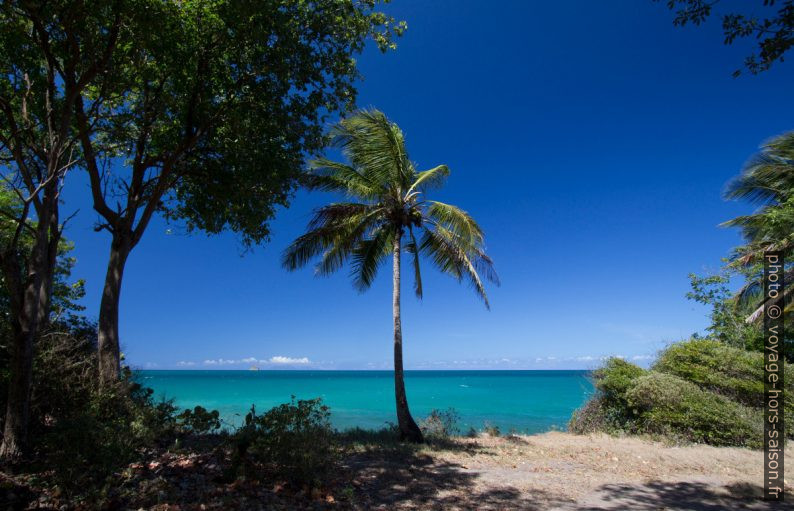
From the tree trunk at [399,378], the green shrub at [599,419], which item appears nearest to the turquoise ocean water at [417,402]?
the green shrub at [599,419]

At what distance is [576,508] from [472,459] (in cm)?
330

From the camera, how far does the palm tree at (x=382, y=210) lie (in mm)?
11633

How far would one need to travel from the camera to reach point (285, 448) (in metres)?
5.73

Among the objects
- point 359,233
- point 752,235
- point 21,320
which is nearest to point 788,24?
point 21,320

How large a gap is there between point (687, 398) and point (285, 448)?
1182cm

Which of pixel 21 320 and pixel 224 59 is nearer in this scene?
pixel 21 320

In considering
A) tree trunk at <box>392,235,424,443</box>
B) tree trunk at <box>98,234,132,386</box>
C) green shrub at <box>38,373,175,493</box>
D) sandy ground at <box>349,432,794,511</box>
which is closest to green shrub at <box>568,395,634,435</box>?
sandy ground at <box>349,432,794,511</box>

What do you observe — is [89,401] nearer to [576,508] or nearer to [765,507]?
[576,508]

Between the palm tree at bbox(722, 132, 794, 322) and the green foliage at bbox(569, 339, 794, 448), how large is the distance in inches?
66.1

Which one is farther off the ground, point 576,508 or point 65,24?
point 65,24

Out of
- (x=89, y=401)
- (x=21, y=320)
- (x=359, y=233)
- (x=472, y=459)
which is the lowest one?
(x=472, y=459)

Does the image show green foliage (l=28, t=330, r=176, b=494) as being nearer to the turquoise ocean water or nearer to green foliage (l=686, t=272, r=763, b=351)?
the turquoise ocean water

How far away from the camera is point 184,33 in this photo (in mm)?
6574

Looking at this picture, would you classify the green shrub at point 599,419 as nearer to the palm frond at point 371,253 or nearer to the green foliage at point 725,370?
the green foliage at point 725,370
